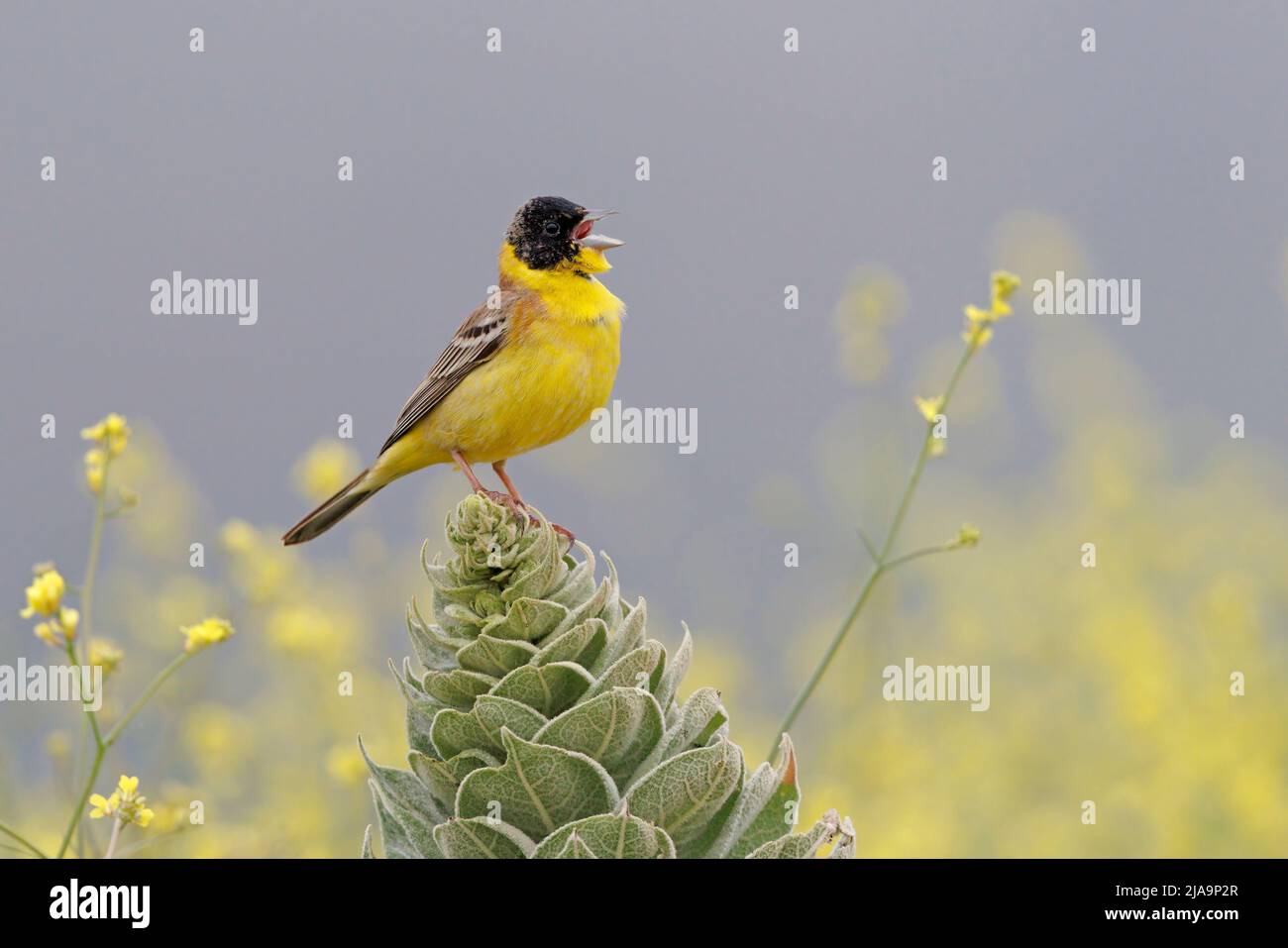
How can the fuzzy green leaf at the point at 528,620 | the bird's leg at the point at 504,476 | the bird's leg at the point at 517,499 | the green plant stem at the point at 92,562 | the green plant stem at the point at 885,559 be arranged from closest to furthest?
the fuzzy green leaf at the point at 528,620
the bird's leg at the point at 517,499
the green plant stem at the point at 92,562
the green plant stem at the point at 885,559
the bird's leg at the point at 504,476

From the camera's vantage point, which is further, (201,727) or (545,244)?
(201,727)

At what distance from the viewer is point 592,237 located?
13.5 feet

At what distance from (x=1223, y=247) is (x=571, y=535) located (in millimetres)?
11274

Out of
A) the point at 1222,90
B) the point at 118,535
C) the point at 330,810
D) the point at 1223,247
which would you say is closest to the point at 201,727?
the point at 330,810

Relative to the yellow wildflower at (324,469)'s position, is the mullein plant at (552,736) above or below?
below

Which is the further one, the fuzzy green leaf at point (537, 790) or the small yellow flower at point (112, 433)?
the small yellow flower at point (112, 433)

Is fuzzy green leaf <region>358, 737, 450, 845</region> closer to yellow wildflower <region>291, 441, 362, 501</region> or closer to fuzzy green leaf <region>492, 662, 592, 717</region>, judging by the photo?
fuzzy green leaf <region>492, 662, 592, 717</region>

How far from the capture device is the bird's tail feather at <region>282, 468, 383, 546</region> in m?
4.25

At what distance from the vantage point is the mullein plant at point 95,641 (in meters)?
2.23

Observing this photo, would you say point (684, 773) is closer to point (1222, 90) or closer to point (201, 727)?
point (201, 727)

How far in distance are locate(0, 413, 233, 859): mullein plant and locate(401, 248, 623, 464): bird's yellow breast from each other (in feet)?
3.67

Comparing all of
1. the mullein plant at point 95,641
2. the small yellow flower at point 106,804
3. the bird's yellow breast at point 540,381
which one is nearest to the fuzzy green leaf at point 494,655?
the mullein plant at point 95,641

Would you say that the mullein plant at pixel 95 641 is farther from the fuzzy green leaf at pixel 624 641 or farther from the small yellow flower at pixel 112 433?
the fuzzy green leaf at pixel 624 641
